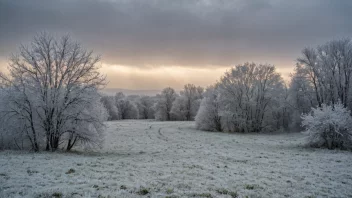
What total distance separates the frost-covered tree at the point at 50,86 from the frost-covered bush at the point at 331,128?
24627 mm

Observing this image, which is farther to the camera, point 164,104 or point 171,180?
point 164,104

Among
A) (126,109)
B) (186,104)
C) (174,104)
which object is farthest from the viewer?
(126,109)

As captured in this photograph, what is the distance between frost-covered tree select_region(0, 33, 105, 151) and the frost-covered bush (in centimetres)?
2463

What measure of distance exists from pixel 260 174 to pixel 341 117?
58.0ft

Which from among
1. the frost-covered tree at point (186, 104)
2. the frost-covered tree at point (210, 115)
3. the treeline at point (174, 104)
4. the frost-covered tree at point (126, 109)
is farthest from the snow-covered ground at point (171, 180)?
the frost-covered tree at point (126, 109)

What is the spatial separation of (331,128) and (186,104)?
222ft

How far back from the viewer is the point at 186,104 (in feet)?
304

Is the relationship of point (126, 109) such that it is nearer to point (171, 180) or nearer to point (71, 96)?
point (71, 96)

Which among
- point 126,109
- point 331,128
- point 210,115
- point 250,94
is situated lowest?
point 331,128

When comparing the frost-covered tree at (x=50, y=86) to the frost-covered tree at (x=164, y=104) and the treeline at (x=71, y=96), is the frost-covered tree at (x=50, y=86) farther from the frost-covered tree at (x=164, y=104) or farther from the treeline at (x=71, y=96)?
the frost-covered tree at (x=164, y=104)

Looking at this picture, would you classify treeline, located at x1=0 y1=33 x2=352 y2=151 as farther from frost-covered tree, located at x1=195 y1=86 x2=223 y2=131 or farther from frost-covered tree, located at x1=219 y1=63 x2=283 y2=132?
frost-covered tree, located at x1=195 y1=86 x2=223 y2=131

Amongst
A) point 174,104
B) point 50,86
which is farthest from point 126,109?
point 50,86

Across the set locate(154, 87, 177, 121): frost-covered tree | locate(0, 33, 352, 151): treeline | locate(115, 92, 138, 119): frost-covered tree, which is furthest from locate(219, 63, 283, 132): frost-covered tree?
locate(115, 92, 138, 119): frost-covered tree

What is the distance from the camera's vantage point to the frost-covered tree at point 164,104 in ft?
305
